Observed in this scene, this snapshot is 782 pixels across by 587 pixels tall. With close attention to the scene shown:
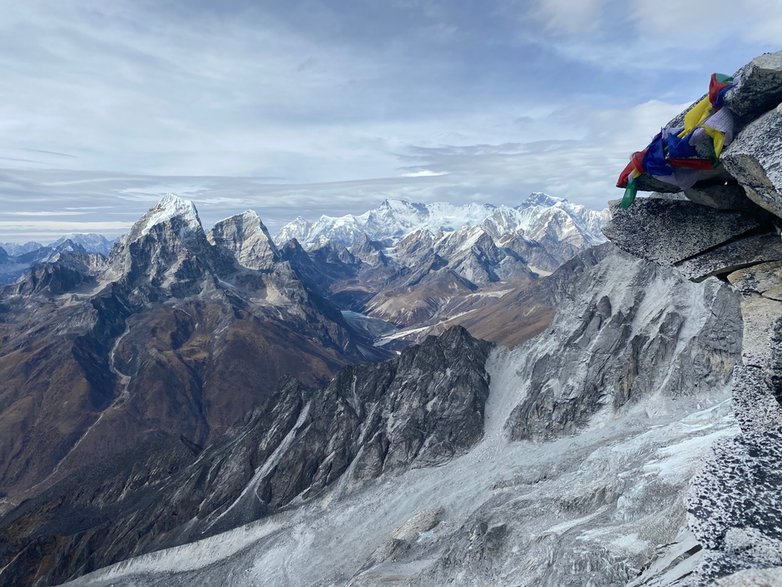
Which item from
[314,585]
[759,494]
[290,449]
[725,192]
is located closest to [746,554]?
[759,494]

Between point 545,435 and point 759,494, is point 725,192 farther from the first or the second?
point 545,435

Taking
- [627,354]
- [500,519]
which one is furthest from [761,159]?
[627,354]

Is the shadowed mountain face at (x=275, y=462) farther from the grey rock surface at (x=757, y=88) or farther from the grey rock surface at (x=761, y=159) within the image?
the grey rock surface at (x=757, y=88)

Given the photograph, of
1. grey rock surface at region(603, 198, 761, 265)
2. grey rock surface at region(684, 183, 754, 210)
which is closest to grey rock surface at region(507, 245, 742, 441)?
grey rock surface at region(603, 198, 761, 265)

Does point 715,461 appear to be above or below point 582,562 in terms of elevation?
above

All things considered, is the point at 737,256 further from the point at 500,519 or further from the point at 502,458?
the point at 502,458
